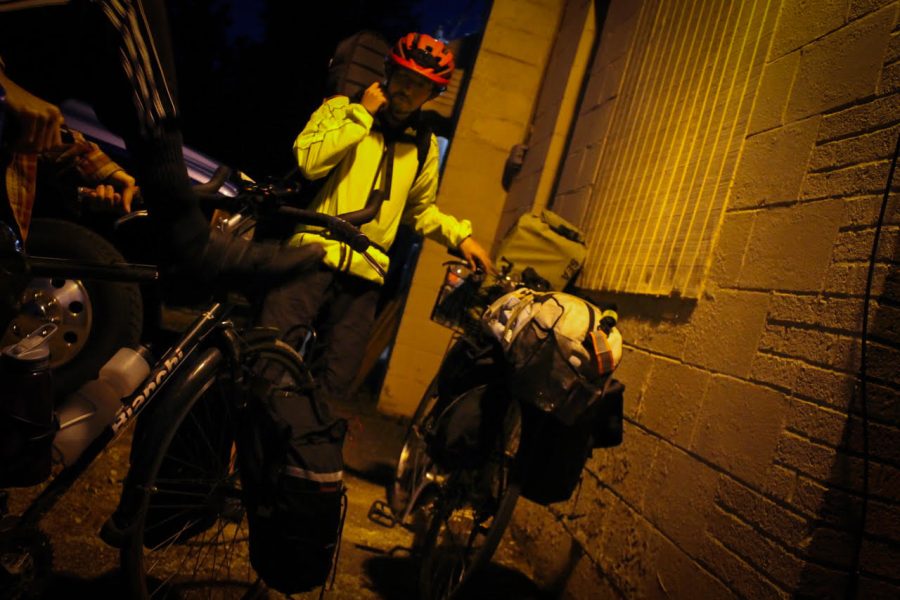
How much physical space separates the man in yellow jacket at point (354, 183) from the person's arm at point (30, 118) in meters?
1.11

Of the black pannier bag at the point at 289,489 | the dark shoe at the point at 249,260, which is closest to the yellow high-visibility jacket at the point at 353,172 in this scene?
the dark shoe at the point at 249,260

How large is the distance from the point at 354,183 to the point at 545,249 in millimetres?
1464

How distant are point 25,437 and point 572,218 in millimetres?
3747

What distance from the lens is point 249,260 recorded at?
6.48 ft

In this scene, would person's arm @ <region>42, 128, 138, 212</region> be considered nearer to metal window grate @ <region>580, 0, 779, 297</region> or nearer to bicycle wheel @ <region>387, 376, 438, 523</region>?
bicycle wheel @ <region>387, 376, 438, 523</region>

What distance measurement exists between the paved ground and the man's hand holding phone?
1.49 metres

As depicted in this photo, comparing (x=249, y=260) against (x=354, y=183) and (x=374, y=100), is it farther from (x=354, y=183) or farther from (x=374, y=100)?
(x=374, y=100)

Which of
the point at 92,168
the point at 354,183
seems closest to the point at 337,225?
the point at 354,183

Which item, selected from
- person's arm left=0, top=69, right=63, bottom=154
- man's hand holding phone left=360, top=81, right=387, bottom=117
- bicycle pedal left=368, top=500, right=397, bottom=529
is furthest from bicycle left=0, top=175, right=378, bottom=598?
bicycle pedal left=368, top=500, right=397, bottom=529

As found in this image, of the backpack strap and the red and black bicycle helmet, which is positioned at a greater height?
the red and black bicycle helmet

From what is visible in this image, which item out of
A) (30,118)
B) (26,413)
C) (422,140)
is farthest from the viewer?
(422,140)

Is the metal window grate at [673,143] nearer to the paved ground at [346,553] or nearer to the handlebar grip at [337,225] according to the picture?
the handlebar grip at [337,225]

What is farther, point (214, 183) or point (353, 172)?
point (353, 172)

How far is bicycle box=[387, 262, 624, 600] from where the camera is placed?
2648mm
